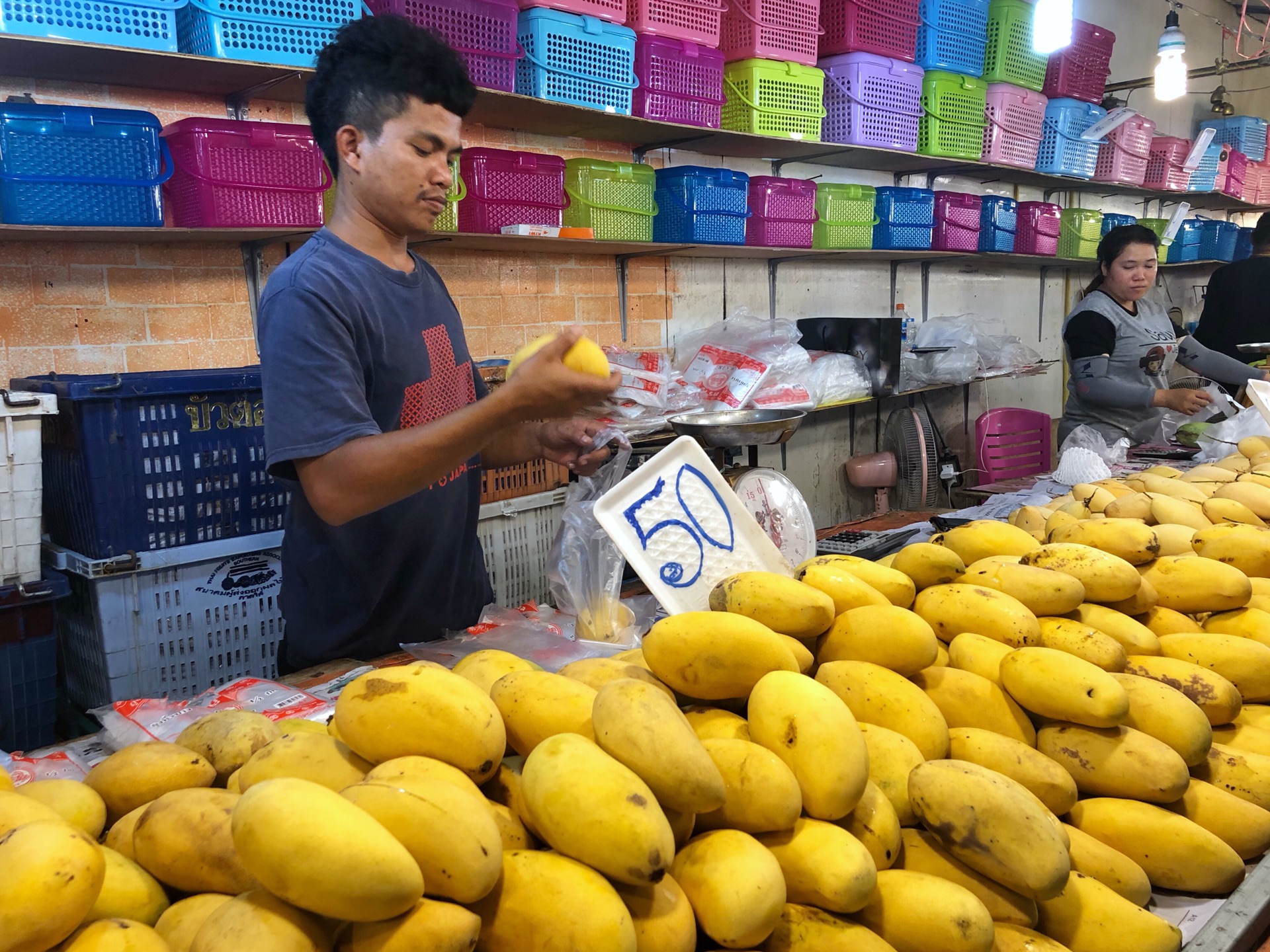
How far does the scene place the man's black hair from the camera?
1528mm

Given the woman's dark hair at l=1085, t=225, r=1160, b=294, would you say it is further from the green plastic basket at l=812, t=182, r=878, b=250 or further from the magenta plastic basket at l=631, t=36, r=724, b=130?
the magenta plastic basket at l=631, t=36, r=724, b=130

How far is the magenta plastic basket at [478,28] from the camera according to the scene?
2.68 m

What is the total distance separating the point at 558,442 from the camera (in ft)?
6.02

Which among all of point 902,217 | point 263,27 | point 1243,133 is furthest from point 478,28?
point 1243,133

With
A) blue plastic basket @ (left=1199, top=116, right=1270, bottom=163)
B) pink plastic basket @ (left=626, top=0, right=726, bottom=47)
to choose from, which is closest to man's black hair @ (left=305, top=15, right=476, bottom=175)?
pink plastic basket @ (left=626, top=0, right=726, bottom=47)

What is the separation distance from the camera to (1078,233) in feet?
19.4

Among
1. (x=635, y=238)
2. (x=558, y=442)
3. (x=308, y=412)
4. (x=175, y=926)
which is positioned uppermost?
(x=635, y=238)

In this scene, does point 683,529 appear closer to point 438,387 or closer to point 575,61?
point 438,387

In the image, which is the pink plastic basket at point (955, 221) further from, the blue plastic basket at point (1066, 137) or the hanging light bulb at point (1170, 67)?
the hanging light bulb at point (1170, 67)

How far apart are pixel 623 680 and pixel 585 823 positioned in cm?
16

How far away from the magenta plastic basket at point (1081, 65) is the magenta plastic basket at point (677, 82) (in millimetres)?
2644

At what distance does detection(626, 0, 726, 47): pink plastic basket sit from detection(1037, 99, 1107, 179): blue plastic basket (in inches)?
107

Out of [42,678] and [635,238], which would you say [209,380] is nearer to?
[42,678]

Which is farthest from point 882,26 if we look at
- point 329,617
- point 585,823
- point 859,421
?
point 585,823
